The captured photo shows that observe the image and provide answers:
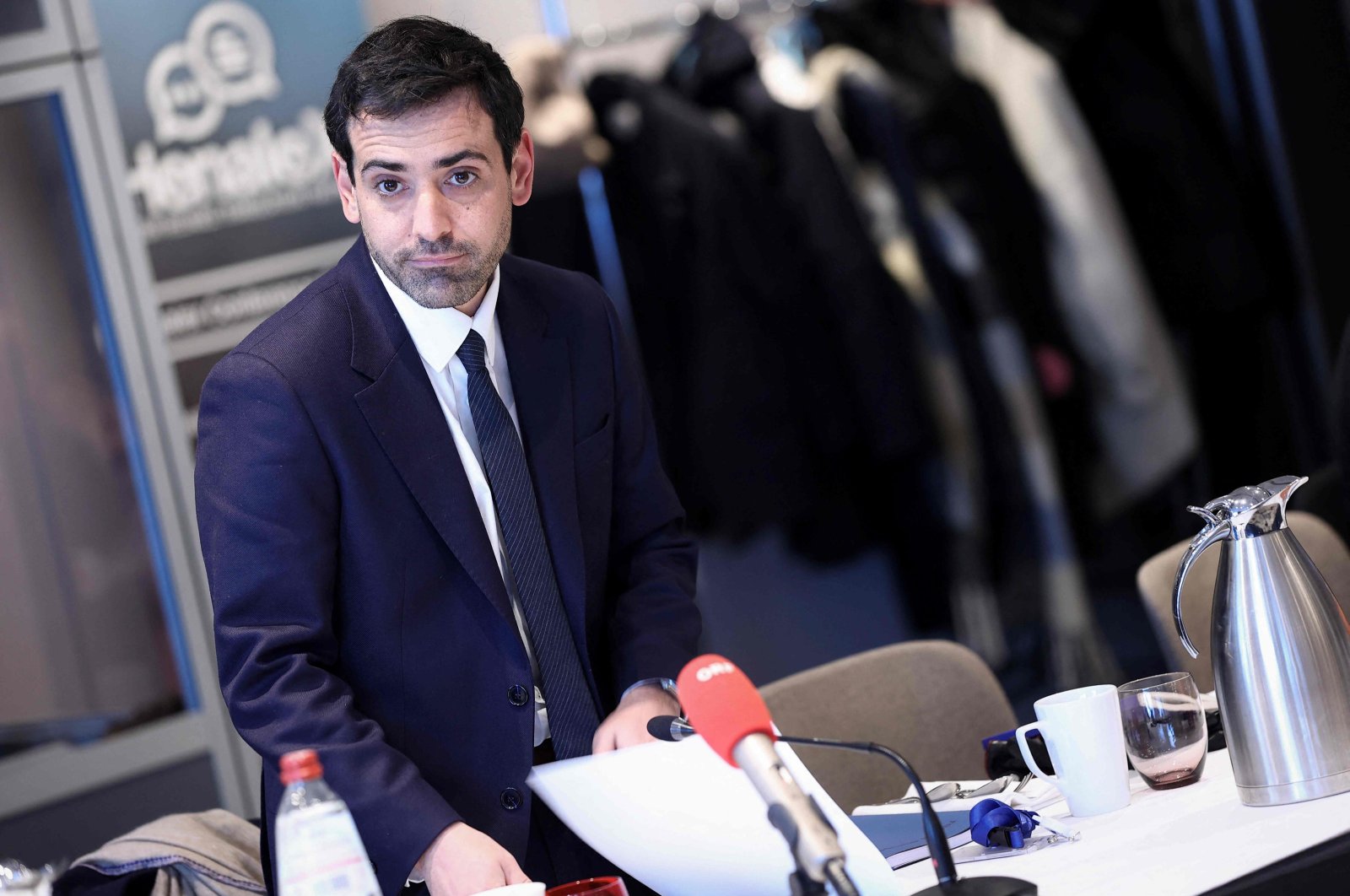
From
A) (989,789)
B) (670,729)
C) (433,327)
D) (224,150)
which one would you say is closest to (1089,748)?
(989,789)

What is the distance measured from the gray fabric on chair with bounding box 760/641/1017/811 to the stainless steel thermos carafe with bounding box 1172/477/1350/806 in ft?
2.45

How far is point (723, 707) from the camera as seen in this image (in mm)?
1055

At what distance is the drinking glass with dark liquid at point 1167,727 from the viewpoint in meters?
1.44

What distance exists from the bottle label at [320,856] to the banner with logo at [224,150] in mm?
2396

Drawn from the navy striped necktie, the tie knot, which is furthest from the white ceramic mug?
the tie knot

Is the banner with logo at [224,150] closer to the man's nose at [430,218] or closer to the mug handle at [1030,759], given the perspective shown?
the man's nose at [430,218]

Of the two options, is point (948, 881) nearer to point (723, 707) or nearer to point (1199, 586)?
point (723, 707)

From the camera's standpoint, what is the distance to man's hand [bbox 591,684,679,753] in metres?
1.58

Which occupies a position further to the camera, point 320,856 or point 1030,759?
point 1030,759

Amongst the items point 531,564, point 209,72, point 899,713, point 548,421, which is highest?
point 209,72

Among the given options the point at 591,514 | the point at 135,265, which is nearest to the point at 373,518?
the point at 591,514

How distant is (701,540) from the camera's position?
12.7 feet

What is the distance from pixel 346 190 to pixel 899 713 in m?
1.05

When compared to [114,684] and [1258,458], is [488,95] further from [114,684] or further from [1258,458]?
[1258,458]
